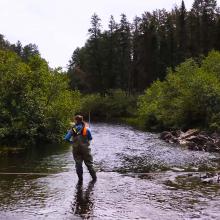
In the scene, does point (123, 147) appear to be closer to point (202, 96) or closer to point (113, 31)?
point (202, 96)

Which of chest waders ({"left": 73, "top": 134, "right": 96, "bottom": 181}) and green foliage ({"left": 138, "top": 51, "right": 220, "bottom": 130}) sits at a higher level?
green foliage ({"left": 138, "top": 51, "right": 220, "bottom": 130})

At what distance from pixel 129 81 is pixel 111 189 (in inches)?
3099

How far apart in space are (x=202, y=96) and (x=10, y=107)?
18258 mm

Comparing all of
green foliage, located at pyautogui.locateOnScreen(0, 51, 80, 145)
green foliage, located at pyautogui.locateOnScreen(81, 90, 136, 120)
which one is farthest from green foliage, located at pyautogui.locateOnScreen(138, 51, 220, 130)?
green foliage, located at pyautogui.locateOnScreen(81, 90, 136, 120)

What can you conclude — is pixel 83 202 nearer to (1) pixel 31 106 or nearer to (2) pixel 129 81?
(1) pixel 31 106

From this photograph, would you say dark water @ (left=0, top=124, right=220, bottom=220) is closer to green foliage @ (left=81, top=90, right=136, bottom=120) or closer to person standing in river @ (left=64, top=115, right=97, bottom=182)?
person standing in river @ (left=64, top=115, right=97, bottom=182)

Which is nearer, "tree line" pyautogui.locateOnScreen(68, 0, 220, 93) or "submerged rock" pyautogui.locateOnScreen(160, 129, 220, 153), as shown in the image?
"submerged rock" pyautogui.locateOnScreen(160, 129, 220, 153)

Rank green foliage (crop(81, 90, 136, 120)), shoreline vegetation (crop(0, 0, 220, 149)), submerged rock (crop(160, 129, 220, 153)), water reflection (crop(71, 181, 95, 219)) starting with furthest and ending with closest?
1. green foliage (crop(81, 90, 136, 120))
2. shoreline vegetation (crop(0, 0, 220, 149))
3. submerged rock (crop(160, 129, 220, 153))
4. water reflection (crop(71, 181, 95, 219))

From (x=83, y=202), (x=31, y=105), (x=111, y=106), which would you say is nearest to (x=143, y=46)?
(x=111, y=106)

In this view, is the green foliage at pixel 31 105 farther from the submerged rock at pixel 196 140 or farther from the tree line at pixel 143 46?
the tree line at pixel 143 46

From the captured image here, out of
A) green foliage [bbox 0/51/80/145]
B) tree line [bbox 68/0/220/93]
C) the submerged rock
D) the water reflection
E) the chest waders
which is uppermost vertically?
tree line [bbox 68/0/220/93]

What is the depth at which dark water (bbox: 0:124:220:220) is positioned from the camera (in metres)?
11.6

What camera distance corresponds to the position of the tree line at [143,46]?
278 feet

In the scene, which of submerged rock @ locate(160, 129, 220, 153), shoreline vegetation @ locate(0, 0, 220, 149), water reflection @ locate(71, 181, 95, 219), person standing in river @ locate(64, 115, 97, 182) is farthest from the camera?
shoreline vegetation @ locate(0, 0, 220, 149)
